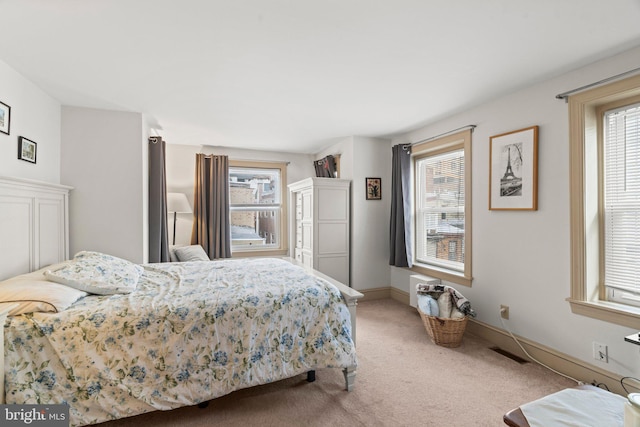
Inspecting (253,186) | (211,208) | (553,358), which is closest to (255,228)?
(253,186)

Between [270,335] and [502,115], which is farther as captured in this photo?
[502,115]

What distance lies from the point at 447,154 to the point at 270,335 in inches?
113

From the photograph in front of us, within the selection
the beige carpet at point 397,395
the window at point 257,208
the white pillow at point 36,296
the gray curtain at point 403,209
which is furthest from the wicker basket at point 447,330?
the window at point 257,208

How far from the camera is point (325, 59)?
207cm

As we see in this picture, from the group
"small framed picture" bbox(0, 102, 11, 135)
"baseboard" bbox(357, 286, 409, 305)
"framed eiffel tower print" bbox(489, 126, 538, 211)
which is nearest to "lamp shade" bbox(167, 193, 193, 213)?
"small framed picture" bbox(0, 102, 11, 135)

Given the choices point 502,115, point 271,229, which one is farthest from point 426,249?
point 271,229

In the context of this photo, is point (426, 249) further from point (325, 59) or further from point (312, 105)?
point (325, 59)

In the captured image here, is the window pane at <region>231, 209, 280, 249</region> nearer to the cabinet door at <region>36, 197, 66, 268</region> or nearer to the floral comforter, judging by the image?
the cabinet door at <region>36, 197, 66, 268</region>

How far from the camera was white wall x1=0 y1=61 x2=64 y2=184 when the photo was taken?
2.16m

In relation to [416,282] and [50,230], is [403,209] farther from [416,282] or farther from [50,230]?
[50,230]

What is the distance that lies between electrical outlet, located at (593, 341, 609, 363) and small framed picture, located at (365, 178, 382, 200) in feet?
8.97

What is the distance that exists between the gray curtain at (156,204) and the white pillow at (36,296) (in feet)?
5.31

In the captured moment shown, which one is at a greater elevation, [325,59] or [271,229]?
[325,59]

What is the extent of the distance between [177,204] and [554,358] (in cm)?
444
